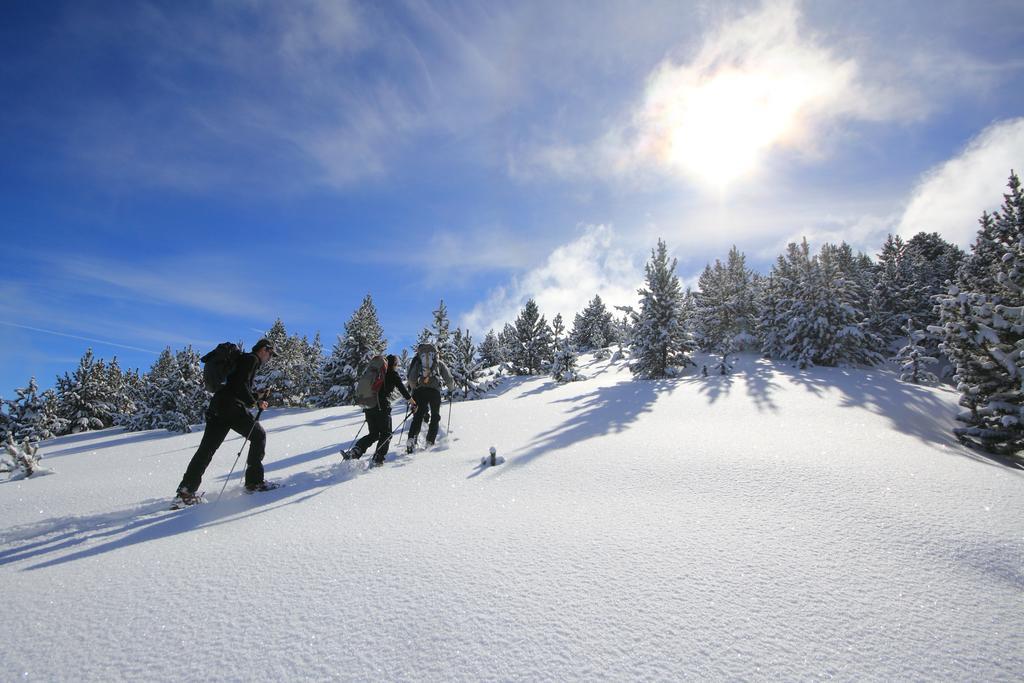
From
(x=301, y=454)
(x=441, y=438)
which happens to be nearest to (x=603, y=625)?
(x=441, y=438)

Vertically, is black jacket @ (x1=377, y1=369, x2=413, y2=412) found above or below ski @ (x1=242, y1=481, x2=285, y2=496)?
above

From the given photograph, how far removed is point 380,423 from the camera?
6.83 meters

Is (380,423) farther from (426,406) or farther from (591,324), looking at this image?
(591,324)

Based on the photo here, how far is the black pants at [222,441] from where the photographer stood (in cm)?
482


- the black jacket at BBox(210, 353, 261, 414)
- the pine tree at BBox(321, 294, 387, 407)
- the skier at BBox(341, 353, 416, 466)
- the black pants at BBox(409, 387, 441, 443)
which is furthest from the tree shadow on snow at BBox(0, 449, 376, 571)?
the pine tree at BBox(321, 294, 387, 407)

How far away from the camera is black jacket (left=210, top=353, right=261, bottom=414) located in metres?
5.12

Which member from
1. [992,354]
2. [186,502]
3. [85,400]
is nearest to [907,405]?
[992,354]

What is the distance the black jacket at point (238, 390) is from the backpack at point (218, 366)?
0.08 m

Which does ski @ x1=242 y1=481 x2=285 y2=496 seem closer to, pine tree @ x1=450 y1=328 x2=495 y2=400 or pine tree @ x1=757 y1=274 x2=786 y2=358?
pine tree @ x1=450 y1=328 x2=495 y2=400

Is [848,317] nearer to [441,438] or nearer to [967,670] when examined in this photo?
[441,438]

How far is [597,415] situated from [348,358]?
28.6m

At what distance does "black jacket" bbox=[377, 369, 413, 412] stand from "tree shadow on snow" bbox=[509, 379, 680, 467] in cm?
237

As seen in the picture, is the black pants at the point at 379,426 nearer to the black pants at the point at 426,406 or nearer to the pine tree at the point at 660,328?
the black pants at the point at 426,406

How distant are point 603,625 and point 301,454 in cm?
722
